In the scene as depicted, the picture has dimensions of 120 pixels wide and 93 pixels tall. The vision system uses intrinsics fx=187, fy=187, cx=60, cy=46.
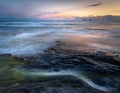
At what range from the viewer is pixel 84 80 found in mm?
8445

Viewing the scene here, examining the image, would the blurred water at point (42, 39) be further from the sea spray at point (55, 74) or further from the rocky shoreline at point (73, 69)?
the sea spray at point (55, 74)

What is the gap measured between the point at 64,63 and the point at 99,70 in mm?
2380

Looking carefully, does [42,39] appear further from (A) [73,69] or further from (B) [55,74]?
(B) [55,74]

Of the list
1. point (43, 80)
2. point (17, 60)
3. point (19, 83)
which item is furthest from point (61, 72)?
point (17, 60)

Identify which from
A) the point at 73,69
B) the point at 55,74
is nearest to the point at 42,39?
the point at 73,69

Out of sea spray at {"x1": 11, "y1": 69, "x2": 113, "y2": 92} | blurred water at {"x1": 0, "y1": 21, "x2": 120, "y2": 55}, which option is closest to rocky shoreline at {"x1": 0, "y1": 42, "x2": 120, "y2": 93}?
sea spray at {"x1": 11, "y1": 69, "x2": 113, "y2": 92}

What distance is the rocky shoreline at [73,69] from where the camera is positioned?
734 centimetres

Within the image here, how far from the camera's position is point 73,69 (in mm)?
10203

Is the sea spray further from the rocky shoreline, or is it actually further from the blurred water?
the blurred water

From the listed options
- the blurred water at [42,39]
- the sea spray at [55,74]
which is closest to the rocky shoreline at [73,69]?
the sea spray at [55,74]

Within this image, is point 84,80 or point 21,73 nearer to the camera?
point 84,80

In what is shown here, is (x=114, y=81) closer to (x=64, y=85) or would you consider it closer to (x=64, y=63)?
(x=64, y=85)

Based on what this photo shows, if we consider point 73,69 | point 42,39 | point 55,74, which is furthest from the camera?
point 42,39

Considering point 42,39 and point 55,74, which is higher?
point 55,74
